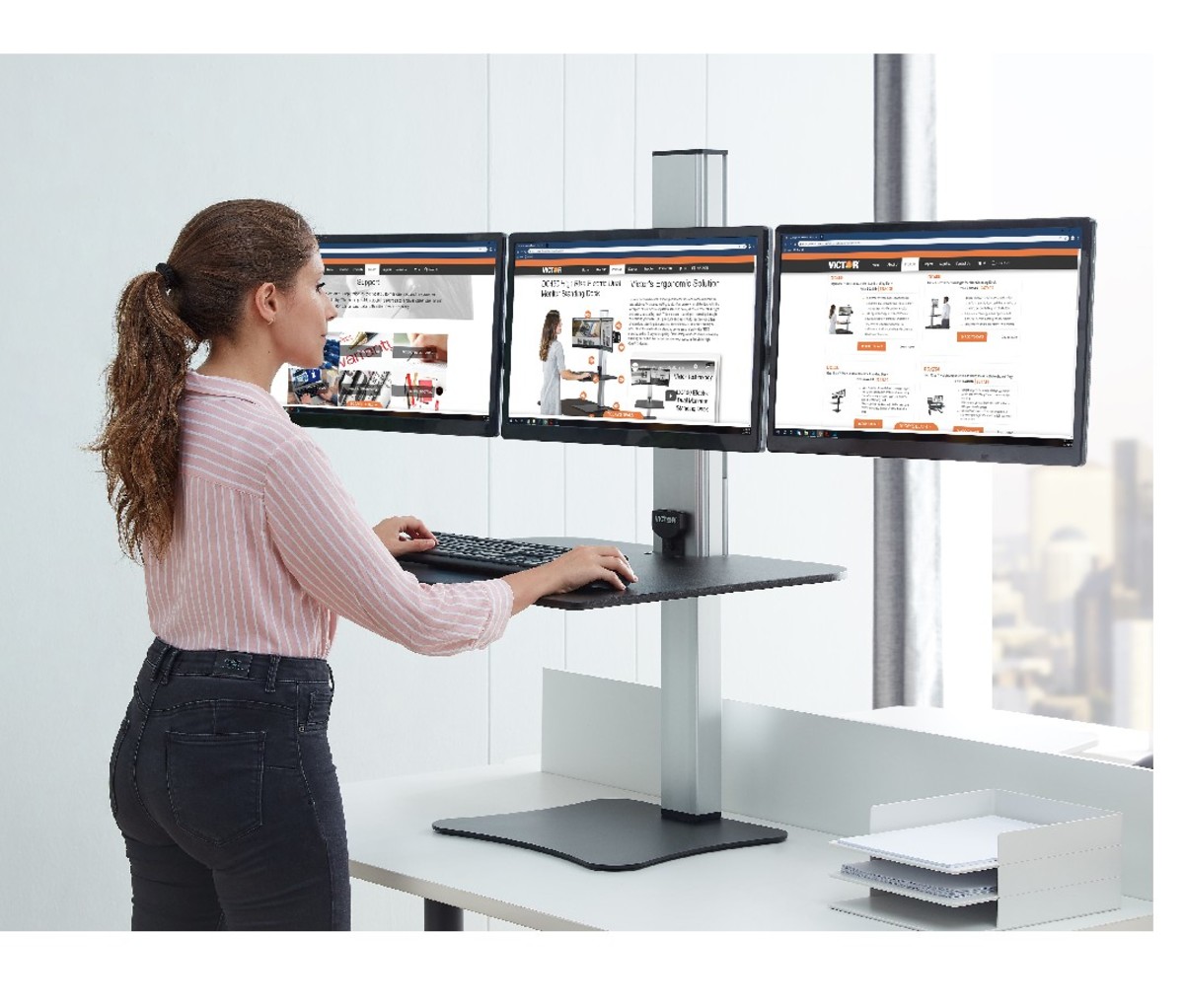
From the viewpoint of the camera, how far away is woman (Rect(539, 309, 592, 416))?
97.5 inches

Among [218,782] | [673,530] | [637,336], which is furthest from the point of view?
[673,530]

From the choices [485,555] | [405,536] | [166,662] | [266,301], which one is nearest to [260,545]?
[166,662]

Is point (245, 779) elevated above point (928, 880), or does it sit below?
above

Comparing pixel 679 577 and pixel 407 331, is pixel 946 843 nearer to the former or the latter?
pixel 679 577

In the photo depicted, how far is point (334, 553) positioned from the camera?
1.83 meters

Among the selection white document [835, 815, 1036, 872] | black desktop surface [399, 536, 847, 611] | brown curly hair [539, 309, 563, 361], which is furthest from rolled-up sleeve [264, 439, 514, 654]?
brown curly hair [539, 309, 563, 361]

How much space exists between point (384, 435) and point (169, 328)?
78.6 inches

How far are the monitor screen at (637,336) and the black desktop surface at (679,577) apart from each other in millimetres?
168

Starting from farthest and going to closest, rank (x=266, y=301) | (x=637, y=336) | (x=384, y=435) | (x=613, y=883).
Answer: (x=384, y=435) < (x=637, y=336) < (x=613, y=883) < (x=266, y=301)

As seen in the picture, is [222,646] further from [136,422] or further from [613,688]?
[613,688]

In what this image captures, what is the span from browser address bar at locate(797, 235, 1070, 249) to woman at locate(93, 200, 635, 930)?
0.69 meters

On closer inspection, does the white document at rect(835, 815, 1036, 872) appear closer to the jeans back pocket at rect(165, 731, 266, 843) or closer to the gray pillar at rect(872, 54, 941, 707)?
the jeans back pocket at rect(165, 731, 266, 843)

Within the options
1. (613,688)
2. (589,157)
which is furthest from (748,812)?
(589,157)

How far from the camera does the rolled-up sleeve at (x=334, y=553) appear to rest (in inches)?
71.7
